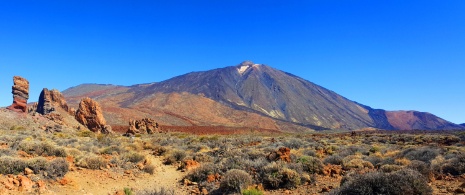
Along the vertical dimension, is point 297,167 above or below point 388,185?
below

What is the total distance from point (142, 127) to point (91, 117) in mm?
7506

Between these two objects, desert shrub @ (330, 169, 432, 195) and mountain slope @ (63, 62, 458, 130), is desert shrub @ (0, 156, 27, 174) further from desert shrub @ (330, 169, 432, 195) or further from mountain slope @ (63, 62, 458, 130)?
mountain slope @ (63, 62, 458, 130)

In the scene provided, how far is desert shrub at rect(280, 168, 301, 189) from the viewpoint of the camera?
9.70 metres

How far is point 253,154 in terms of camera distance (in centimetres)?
1578

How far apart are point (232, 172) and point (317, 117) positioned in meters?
155

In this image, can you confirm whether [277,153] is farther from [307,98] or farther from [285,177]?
[307,98]

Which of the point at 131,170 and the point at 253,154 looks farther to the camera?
the point at 253,154

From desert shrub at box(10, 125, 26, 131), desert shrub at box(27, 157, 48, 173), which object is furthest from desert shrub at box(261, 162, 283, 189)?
desert shrub at box(10, 125, 26, 131)

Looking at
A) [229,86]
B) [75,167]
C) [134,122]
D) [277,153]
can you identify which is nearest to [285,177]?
[277,153]

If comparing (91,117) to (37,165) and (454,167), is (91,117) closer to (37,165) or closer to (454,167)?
(37,165)

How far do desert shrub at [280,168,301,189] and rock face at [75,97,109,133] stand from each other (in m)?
40.0

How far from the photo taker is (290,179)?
31.8ft

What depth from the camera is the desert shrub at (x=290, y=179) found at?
31.8 feet

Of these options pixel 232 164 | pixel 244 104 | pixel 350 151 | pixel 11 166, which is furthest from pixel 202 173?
pixel 244 104
